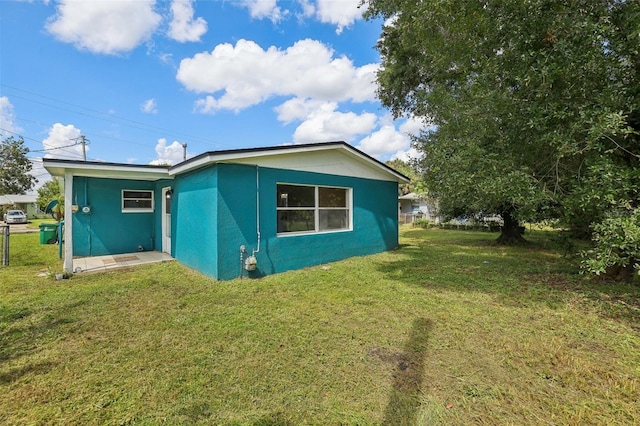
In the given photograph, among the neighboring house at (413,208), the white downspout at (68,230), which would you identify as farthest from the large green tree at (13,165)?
the neighboring house at (413,208)

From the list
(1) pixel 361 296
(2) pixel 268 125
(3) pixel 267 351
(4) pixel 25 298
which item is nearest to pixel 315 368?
(3) pixel 267 351

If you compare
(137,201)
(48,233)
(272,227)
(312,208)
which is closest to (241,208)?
(272,227)

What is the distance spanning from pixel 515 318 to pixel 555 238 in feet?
13.3

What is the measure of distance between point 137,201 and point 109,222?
1034 millimetres

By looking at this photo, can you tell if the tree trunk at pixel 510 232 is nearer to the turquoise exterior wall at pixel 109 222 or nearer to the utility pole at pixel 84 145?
the turquoise exterior wall at pixel 109 222

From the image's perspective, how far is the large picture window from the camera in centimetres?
723

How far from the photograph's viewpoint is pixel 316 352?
3.26 meters

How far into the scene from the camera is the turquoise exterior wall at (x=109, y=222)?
344 inches

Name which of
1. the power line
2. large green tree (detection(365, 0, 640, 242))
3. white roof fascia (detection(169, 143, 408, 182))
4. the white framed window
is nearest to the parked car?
the power line

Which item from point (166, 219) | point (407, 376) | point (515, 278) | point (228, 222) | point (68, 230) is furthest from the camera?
point (166, 219)

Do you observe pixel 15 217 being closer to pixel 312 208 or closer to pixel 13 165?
pixel 13 165

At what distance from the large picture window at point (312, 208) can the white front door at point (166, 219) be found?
4.05 metres

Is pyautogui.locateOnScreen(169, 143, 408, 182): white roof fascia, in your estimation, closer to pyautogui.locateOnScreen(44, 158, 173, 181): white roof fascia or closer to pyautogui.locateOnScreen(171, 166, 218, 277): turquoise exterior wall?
pyautogui.locateOnScreen(171, 166, 218, 277): turquoise exterior wall

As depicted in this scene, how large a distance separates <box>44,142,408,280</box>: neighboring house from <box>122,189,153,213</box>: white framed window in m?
0.03
